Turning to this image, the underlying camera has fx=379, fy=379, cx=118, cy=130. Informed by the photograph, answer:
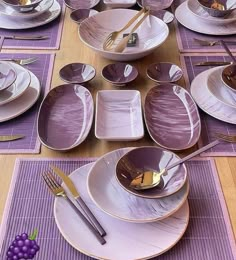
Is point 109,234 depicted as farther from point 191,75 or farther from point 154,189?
point 191,75

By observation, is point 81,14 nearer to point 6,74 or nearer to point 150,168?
point 6,74

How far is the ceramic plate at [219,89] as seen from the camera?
761 mm

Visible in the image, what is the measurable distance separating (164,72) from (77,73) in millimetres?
191

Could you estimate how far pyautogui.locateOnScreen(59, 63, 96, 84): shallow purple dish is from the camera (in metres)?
0.81

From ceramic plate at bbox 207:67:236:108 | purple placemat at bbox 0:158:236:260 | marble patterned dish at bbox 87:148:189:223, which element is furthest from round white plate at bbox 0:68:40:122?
ceramic plate at bbox 207:67:236:108

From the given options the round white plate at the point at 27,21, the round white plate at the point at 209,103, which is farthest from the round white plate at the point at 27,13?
the round white plate at the point at 209,103

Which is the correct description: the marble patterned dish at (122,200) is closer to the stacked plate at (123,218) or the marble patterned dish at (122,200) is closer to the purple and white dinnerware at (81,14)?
the stacked plate at (123,218)

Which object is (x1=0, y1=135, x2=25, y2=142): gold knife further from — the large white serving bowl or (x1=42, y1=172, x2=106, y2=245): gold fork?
the large white serving bowl

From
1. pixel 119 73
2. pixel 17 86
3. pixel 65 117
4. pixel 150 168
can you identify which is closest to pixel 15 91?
pixel 17 86

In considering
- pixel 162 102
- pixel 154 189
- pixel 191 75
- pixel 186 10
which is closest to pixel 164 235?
pixel 154 189

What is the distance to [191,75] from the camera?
85cm

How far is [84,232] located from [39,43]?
1.85ft

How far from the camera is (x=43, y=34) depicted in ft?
3.18

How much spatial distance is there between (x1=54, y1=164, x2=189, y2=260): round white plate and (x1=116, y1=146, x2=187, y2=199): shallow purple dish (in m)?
0.04
